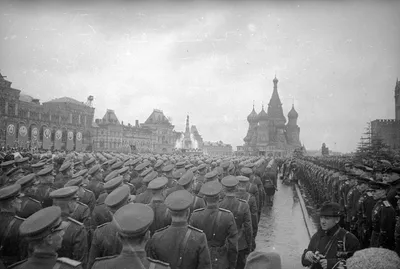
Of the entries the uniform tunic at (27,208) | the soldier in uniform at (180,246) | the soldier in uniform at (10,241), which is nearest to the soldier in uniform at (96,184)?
the uniform tunic at (27,208)

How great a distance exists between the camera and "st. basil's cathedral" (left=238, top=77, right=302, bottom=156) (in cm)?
6912

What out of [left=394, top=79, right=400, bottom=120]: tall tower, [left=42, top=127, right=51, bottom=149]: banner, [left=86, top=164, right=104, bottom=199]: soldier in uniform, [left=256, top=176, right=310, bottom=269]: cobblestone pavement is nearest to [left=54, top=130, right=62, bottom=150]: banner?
[left=42, top=127, right=51, bottom=149]: banner

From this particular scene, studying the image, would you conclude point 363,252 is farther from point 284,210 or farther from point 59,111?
point 59,111

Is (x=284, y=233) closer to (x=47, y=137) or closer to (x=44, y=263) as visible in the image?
(x=44, y=263)

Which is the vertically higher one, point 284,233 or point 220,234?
point 220,234

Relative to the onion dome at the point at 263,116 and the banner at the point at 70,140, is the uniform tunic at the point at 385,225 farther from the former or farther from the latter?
the onion dome at the point at 263,116

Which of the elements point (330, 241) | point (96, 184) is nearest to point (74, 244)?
point (330, 241)

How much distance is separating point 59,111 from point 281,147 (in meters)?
49.8

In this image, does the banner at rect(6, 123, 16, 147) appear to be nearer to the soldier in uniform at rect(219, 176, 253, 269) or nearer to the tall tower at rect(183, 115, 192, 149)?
the soldier in uniform at rect(219, 176, 253, 269)

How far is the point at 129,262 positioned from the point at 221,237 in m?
1.93

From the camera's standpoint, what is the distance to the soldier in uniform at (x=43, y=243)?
2.38 metres

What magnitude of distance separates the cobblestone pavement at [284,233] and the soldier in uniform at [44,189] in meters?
5.50

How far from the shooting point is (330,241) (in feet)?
11.5

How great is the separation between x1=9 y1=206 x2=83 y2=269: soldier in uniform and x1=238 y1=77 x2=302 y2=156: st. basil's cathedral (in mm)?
65093
